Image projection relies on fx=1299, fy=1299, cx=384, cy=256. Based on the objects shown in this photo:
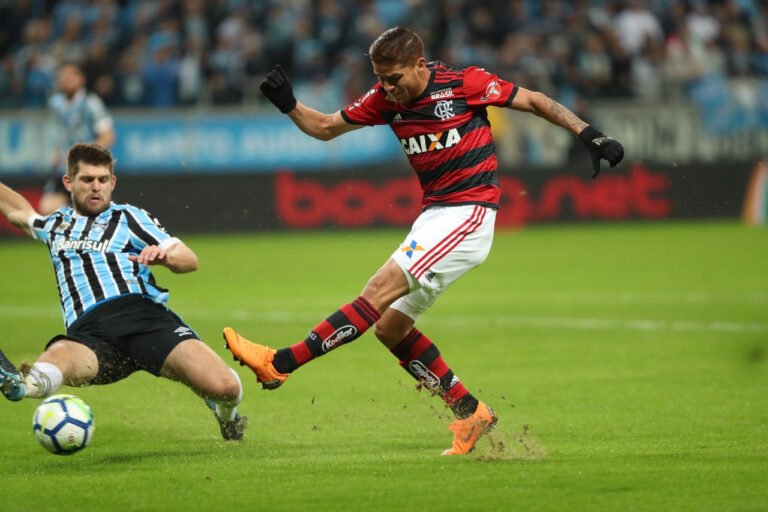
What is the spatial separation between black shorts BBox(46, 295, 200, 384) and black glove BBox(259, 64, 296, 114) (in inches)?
53.9

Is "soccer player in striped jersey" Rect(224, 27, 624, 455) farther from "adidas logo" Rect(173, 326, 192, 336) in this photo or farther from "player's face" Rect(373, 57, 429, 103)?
"adidas logo" Rect(173, 326, 192, 336)

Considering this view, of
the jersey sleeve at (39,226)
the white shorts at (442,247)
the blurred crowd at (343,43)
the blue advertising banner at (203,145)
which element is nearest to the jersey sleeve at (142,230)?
the jersey sleeve at (39,226)

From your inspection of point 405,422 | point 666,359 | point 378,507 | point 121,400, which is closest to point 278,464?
point 378,507

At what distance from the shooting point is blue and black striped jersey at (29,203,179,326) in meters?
7.18

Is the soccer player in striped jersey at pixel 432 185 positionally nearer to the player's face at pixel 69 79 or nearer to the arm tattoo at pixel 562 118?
the arm tattoo at pixel 562 118

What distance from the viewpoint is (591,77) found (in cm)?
2378

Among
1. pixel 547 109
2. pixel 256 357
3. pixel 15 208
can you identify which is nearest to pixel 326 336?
pixel 256 357

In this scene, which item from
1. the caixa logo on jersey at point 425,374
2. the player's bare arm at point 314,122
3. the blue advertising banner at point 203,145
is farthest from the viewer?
the blue advertising banner at point 203,145

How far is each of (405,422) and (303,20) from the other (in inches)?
651

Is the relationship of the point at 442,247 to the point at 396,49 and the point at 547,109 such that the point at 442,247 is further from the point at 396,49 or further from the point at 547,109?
the point at 396,49

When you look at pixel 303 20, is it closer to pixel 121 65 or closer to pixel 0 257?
pixel 121 65

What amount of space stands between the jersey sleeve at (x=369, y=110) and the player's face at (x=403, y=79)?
167 millimetres

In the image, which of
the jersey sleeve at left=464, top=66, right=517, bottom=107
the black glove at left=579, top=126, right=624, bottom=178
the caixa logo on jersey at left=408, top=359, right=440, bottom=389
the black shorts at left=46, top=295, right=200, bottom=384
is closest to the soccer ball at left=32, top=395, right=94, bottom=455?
the black shorts at left=46, top=295, right=200, bottom=384

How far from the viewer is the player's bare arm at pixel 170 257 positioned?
662 cm
